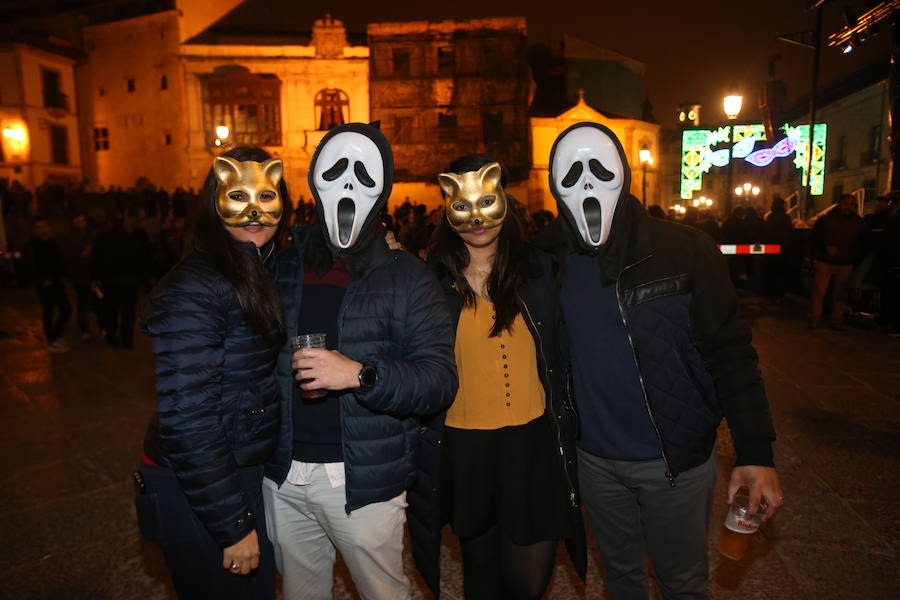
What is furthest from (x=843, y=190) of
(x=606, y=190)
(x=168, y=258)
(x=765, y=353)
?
(x=606, y=190)

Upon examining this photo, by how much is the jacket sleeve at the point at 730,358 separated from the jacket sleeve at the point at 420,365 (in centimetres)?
90

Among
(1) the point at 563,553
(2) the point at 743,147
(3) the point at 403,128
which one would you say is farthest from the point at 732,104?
(3) the point at 403,128

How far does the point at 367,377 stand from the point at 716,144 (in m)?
15.3

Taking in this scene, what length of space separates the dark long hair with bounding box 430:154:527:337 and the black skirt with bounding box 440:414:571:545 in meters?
0.43

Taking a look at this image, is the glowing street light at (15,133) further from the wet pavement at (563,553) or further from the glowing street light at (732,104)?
the glowing street light at (732,104)

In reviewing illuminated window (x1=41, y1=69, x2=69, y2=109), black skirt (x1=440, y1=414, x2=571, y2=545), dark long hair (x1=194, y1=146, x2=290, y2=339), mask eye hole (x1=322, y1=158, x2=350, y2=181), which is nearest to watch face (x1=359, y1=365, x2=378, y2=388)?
dark long hair (x1=194, y1=146, x2=290, y2=339)

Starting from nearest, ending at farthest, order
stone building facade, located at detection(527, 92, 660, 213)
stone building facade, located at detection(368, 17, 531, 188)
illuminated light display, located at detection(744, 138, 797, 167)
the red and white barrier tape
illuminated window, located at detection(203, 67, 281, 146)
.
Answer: the red and white barrier tape < illuminated light display, located at detection(744, 138, 797, 167) < stone building facade, located at detection(368, 17, 531, 188) < illuminated window, located at detection(203, 67, 281, 146) < stone building facade, located at detection(527, 92, 660, 213)

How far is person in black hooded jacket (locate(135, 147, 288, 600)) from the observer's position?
5.98 feet

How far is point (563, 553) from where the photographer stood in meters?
3.57

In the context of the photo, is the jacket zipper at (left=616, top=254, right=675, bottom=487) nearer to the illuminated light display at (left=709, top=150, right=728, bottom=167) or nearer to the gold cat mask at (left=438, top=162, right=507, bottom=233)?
the gold cat mask at (left=438, top=162, right=507, bottom=233)

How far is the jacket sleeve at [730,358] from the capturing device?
83.4 inches

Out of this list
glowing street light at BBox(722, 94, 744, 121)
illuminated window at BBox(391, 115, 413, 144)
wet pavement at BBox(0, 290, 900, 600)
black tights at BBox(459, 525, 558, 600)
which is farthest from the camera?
illuminated window at BBox(391, 115, 413, 144)

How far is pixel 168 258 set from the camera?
14.9 metres

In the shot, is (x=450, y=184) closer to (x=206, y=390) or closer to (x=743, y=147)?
(x=206, y=390)
